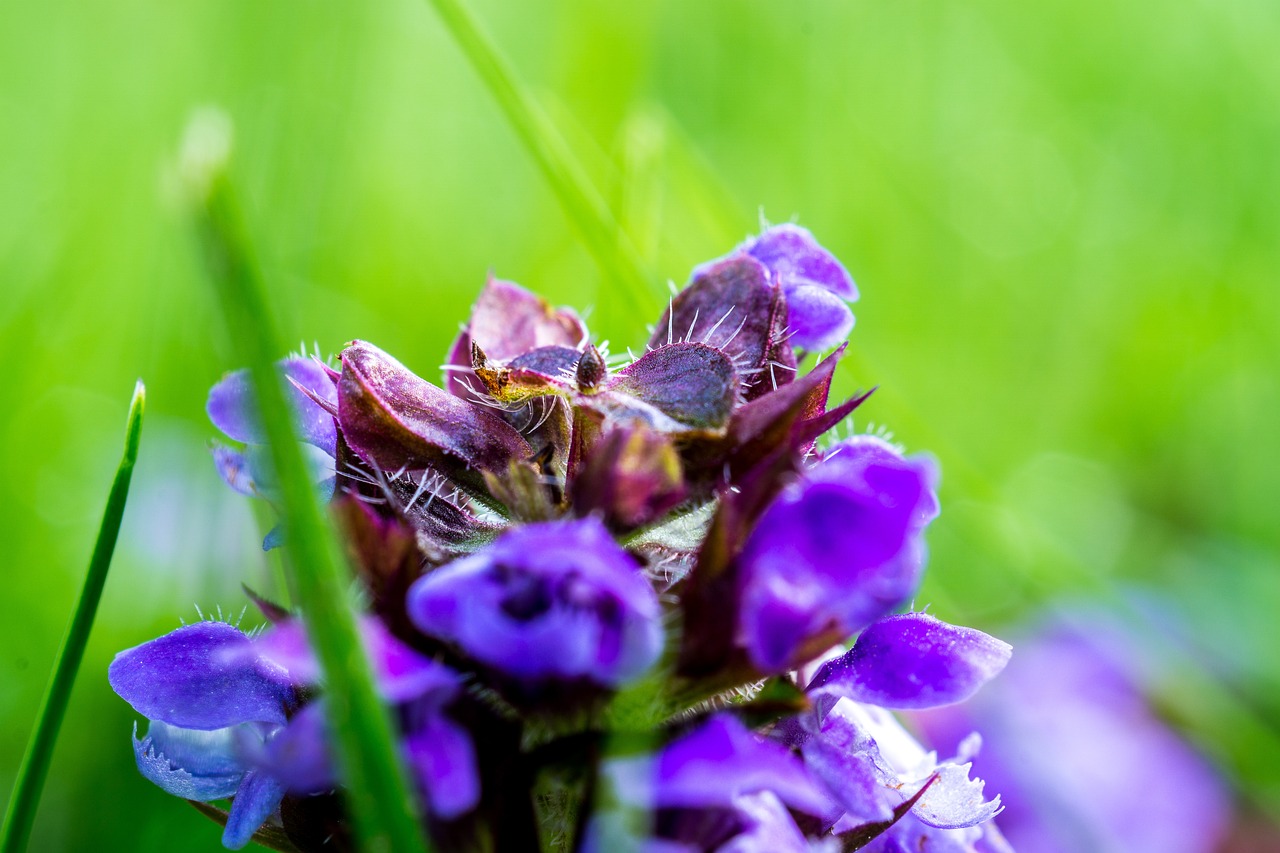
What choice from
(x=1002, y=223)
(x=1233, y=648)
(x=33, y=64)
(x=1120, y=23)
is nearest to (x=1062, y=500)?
(x=1233, y=648)

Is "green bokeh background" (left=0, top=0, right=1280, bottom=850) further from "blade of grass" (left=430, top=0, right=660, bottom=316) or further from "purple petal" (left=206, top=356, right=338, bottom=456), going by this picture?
"purple petal" (left=206, top=356, right=338, bottom=456)

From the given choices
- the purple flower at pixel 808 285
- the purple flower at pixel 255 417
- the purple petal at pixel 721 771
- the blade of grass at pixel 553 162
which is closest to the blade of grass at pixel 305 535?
the purple petal at pixel 721 771

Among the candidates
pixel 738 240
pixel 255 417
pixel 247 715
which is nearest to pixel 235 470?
pixel 255 417

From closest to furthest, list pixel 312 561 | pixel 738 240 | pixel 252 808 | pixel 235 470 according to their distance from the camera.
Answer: pixel 312 561 < pixel 252 808 < pixel 235 470 < pixel 738 240

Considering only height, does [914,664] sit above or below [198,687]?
below

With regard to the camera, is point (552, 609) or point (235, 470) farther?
point (235, 470)

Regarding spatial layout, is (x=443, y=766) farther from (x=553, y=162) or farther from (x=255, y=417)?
(x=553, y=162)
